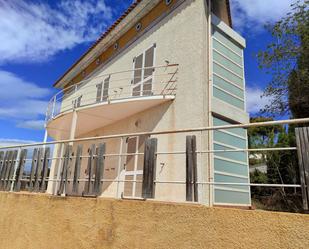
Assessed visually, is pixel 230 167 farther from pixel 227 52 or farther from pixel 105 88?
pixel 105 88

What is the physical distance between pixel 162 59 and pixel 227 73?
2.49 meters

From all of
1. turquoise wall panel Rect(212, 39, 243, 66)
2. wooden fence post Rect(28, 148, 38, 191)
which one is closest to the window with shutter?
turquoise wall panel Rect(212, 39, 243, 66)

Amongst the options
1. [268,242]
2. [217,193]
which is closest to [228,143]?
[217,193]

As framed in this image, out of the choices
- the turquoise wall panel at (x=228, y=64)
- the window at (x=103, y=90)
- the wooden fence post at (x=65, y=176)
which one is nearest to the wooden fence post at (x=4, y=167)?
the wooden fence post at (x=65, y=176)

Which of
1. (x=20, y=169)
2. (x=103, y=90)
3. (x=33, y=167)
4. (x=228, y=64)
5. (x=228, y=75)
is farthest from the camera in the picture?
(x=103, y=90)

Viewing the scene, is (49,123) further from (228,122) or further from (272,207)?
(272,207)

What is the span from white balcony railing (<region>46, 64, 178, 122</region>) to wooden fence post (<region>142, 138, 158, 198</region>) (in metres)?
4.48

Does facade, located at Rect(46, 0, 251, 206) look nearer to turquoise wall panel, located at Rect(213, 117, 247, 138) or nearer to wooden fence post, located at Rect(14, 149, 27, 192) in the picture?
turquoise wall panel, located at Rect(213, 117, 247, 138)

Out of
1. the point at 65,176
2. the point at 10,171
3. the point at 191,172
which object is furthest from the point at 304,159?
the point at 10,171

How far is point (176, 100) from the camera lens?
8.27m

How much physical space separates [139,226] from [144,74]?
7308 millimetres

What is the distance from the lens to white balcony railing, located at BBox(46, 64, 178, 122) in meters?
8.90

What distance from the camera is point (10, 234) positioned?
600 cm

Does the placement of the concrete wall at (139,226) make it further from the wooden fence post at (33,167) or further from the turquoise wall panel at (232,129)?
the turquoise wall panel at (232,129)
